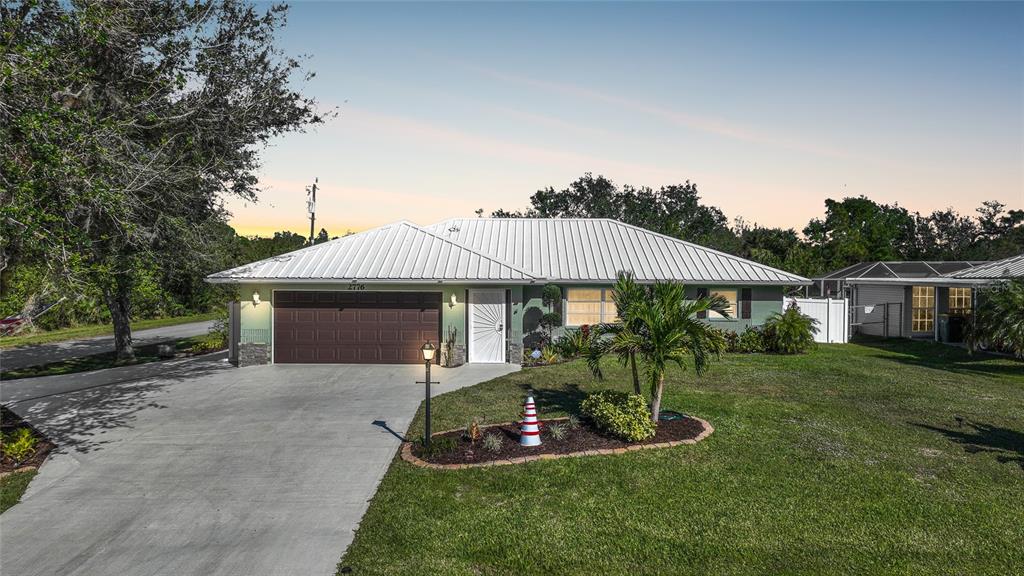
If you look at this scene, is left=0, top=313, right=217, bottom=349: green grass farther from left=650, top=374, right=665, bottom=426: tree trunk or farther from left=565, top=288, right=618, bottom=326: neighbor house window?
left=650, top=374, right=665, bottom=426: tree trunk

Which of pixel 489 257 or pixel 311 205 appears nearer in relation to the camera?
pixel 489 257

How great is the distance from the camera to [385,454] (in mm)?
8812

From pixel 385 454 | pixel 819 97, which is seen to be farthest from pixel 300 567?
pixel 819 97

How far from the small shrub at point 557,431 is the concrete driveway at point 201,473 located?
2.50 meters

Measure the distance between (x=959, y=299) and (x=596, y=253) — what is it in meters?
15.6

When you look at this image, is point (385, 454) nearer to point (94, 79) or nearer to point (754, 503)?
point (754, 503)

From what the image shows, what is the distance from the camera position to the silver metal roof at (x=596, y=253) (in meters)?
19.2

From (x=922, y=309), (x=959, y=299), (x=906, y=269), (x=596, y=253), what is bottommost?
(x=922, y=309)

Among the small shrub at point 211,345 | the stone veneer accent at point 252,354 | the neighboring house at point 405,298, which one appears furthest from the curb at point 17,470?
the small shrub at point 211,345

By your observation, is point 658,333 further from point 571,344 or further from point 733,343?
point 733,343

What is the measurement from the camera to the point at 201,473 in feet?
26.5

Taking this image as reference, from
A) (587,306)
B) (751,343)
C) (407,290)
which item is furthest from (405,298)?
(751,343)

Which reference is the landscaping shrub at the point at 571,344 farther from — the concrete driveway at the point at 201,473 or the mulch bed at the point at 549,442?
the mulch bed at the point at 549,442

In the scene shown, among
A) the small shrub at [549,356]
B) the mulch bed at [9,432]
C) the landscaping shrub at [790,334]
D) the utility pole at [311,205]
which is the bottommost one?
the mulch bed at [9,432]
